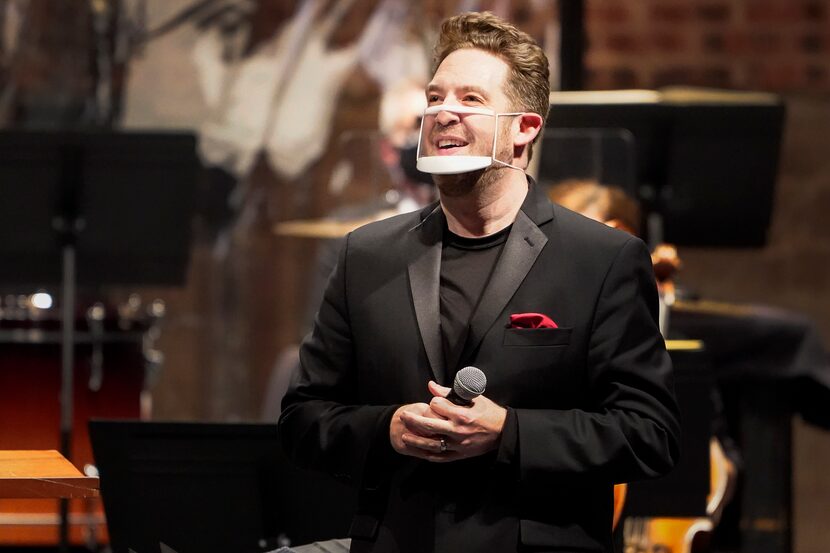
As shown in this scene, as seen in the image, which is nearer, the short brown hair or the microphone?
the microphone

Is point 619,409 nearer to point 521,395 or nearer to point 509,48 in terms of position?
point 521,395

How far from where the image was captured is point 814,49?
21.6 feet

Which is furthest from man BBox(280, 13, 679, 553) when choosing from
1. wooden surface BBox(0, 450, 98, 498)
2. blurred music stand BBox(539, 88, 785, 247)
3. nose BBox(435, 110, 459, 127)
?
blurred music stand BBox(539, 88, 785, 247)

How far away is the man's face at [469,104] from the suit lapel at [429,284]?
0.53 ft

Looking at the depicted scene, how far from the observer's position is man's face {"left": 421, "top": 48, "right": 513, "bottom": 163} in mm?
2604

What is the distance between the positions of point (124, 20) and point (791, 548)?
4109 mm

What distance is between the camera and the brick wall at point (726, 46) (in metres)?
6.57

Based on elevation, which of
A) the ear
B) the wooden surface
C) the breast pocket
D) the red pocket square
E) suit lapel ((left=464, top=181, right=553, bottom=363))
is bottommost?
the wooden surface

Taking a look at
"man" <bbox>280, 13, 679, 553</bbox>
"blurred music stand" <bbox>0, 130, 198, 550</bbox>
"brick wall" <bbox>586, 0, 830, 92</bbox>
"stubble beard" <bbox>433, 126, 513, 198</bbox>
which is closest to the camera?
"man" <bbox>280, 13, 679, 553</bbox>

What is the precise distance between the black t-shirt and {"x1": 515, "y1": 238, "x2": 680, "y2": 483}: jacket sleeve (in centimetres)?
21

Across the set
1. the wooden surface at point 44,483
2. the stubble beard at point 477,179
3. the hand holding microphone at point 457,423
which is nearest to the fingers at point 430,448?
the hand holding microphone at point 457,423

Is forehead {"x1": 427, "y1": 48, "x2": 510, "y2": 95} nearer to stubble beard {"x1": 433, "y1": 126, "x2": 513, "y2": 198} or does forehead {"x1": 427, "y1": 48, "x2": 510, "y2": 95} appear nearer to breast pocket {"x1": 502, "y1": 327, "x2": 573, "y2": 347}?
stubble beard {"x1": 433, "y1": 126, "x2": 513, "y2": 198}

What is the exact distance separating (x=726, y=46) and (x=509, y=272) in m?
4.34

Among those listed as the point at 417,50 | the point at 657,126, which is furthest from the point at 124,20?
the point at 657,126
